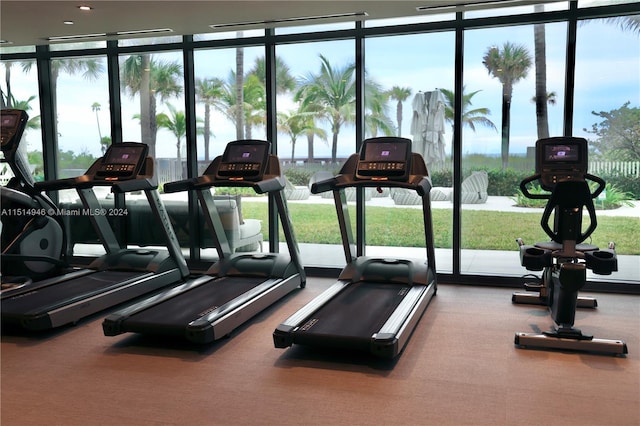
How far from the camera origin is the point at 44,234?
20.4 ft

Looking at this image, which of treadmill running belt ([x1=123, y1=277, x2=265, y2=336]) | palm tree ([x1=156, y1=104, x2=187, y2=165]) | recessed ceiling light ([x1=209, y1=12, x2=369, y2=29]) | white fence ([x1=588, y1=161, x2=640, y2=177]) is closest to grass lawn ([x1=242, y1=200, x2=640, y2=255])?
white fence ([x1=588, y1=161, x2=640, y2=177])

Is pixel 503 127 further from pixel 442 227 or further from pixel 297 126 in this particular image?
pixel 297 126

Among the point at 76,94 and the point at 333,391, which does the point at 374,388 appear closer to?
the point at 333,391

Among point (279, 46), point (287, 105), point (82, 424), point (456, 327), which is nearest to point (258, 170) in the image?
point (287, 105)

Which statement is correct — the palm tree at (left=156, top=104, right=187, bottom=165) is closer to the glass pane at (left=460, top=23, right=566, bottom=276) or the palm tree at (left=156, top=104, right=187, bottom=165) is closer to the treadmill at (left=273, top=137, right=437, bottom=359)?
the treadmill at (left=273, top=137, right=437, bottom=359)

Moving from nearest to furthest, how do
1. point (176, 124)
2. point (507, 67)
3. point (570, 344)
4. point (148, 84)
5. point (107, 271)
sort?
1. point (570, 344)
2. point (507, 67)
3. point (107, 271)
4. point (176, 124)
5. point (148, 84)

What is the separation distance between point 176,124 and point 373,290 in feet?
11.5

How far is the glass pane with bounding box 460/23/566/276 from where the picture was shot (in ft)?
19.4

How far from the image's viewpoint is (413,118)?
252 inches

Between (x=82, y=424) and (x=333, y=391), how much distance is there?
141cm

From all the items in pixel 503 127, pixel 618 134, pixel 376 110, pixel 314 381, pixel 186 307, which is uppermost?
pixel 376 110

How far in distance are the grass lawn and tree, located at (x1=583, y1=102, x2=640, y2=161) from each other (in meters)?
0.66

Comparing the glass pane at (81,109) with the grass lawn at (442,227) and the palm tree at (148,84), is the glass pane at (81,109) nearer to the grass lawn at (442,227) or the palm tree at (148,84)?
the palm tree at (148,84)

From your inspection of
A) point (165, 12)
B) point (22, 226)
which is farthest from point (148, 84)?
point (22, 226)
